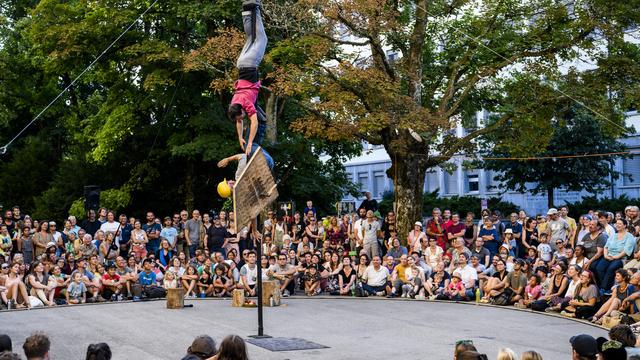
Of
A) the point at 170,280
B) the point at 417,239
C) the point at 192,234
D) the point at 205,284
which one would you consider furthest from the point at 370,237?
the point at 170,280

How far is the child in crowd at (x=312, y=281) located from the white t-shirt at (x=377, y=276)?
145 cm

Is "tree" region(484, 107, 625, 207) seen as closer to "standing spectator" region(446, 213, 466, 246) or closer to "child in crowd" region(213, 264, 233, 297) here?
"standing spectator" region(446, 213, 466, 246)

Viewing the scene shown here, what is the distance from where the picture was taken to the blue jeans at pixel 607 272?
1591cm

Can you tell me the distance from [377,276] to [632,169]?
76.9 feet

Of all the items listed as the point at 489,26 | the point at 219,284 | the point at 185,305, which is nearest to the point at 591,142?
the point at 489,26

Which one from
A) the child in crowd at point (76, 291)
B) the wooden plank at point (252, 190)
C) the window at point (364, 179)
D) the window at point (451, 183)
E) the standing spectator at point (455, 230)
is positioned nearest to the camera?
the wooden plank at point (252, 190)

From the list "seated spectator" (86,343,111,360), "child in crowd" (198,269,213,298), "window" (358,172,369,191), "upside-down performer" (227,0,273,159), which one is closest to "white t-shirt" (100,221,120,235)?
"child in crowd" (198,269,213,298)

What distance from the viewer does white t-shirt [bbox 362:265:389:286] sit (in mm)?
20375

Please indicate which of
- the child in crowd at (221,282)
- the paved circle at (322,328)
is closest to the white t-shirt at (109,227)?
the child in crowd at (221,282)

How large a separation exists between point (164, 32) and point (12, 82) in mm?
9369

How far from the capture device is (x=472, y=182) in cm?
4972

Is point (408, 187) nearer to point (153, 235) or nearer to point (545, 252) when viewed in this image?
point (545, 252)

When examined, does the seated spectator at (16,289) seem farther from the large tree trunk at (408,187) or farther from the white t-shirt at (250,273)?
the large tree trunk at (408,187)

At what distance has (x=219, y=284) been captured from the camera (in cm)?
2091
